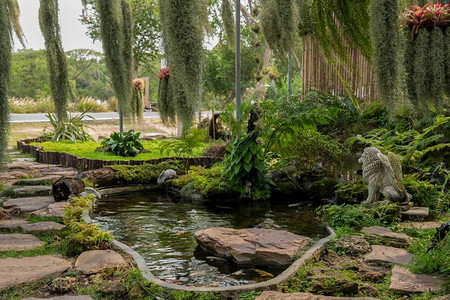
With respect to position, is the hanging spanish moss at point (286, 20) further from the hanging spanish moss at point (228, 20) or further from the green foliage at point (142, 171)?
the green foliage at point (142, 171)

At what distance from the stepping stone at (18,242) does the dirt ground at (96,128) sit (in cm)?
809

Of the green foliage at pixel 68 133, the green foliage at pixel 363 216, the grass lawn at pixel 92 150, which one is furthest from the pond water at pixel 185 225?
the green foliage at pixel 68 133

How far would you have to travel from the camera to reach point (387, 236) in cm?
400

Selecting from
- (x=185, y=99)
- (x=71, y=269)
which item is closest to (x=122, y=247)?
(x=71, y=269)

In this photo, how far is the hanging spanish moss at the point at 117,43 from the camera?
5.16 metres

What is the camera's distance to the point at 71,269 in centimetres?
327

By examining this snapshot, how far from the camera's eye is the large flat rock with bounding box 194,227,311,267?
3.79 meters

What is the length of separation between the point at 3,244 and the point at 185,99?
236 centimetres

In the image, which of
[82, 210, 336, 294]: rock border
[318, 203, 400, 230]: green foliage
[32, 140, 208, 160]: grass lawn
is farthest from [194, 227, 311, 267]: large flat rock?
[32, 140, 208, 160]: grass lawn

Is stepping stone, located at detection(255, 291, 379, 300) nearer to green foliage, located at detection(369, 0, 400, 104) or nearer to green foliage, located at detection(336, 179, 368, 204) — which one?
green foliage, located at detection(369, 0, 400, 104)

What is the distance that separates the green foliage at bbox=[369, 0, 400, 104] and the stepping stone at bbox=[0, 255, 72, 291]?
254cm

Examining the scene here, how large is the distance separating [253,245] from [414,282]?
56.1 inches

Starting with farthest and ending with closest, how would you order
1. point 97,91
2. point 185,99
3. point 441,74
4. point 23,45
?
point 97,91, point 23,45, point 441,74, point 185,99

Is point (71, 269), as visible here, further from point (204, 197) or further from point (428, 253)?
point (204, 197)
